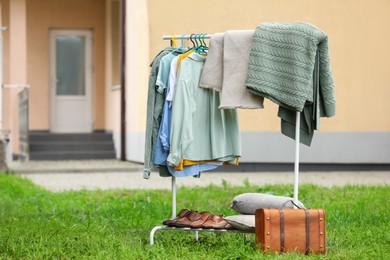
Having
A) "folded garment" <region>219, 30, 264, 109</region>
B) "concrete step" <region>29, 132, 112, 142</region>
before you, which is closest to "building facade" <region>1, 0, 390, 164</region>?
"concrete step" <region>29, 132, 112, 142</region>

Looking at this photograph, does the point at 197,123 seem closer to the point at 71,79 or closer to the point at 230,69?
→ the point at 230,69

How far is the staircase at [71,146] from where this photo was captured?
17.6 metres

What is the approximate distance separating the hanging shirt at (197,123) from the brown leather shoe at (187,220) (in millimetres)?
390

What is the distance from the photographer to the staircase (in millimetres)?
17609

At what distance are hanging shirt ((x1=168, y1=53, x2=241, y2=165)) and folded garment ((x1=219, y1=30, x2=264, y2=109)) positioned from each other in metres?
0.26

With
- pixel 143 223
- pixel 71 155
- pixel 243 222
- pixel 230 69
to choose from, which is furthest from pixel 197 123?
pixel 71 155

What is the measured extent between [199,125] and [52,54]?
13365 millimetres

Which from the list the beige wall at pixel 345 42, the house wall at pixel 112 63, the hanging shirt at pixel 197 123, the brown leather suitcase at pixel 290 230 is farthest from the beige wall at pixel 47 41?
the brown leather suitcase at pixel 290 230

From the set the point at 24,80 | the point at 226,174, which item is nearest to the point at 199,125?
the point at 226,174

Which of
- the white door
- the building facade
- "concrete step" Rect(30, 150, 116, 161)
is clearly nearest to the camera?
the building facade

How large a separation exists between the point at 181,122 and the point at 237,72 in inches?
21.2

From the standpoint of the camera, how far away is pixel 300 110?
6.37 meters

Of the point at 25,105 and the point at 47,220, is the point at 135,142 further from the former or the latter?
the point at 47,220

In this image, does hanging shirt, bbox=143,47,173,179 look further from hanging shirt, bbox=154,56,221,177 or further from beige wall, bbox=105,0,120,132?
beige wall, bbox=105,0,120,132
